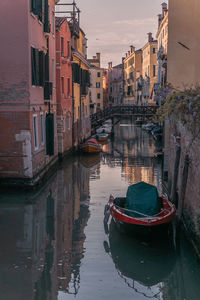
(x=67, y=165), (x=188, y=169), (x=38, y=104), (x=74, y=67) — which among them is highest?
(x=74, y=67)

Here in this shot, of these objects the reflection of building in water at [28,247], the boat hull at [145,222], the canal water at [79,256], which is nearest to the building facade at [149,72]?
the reflection of building in water at [28,247]

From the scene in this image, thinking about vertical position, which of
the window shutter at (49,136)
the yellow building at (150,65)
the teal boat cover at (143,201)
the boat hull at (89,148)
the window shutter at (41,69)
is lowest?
the boat hull at (89,148)

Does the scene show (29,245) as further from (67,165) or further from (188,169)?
(67,165)

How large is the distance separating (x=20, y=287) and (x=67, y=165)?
48.1 feet

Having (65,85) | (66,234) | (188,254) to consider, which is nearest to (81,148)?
(65,85)

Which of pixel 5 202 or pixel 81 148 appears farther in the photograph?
pixel 81 148

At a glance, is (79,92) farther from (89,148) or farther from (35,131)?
(35,131)

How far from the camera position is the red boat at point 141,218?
33.0 feet

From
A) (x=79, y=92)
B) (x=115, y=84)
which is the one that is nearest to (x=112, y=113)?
(x=79, y=92)

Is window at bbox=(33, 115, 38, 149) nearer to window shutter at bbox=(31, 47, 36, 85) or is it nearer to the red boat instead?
window shutter at bbox=(31, 47, 36, 85)

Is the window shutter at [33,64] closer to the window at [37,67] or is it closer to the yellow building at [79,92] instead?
the window at [37,67]

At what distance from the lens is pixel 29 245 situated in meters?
10.5

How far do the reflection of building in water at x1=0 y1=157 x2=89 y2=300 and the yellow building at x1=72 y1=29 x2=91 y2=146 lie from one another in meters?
12.2

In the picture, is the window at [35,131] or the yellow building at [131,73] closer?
the window at [35,131]
